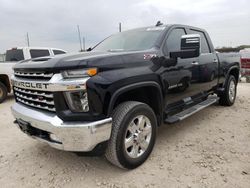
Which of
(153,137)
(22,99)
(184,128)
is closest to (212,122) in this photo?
(184,128)

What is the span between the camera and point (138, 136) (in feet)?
9.75

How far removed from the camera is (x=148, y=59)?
3107mm

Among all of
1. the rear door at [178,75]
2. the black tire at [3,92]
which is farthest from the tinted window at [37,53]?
the rear door at [178,75]

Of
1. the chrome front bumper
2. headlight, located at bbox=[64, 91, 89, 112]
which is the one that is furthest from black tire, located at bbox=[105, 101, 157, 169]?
headlight, located at bbox=[64, 91, 89, 112]

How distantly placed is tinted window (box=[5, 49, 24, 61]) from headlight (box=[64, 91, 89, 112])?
682 cm

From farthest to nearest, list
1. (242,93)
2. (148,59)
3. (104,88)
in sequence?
1. (242,93)
2. (148,59)
3. (104,88)

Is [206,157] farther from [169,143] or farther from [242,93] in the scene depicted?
[242,93]

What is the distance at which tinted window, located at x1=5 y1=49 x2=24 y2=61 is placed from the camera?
27.6 feet

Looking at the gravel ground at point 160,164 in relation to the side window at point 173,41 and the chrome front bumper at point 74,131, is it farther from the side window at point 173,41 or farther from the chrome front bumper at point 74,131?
the side window at point 173,41

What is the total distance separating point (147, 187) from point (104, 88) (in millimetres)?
1165

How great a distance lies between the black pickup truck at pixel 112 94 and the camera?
2.44 metres

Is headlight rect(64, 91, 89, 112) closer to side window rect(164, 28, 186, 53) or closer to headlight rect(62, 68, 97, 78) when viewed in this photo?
headlight rect(62, 68, 97, 78)

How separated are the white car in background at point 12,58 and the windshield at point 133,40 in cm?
485

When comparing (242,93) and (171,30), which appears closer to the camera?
(171,30)
